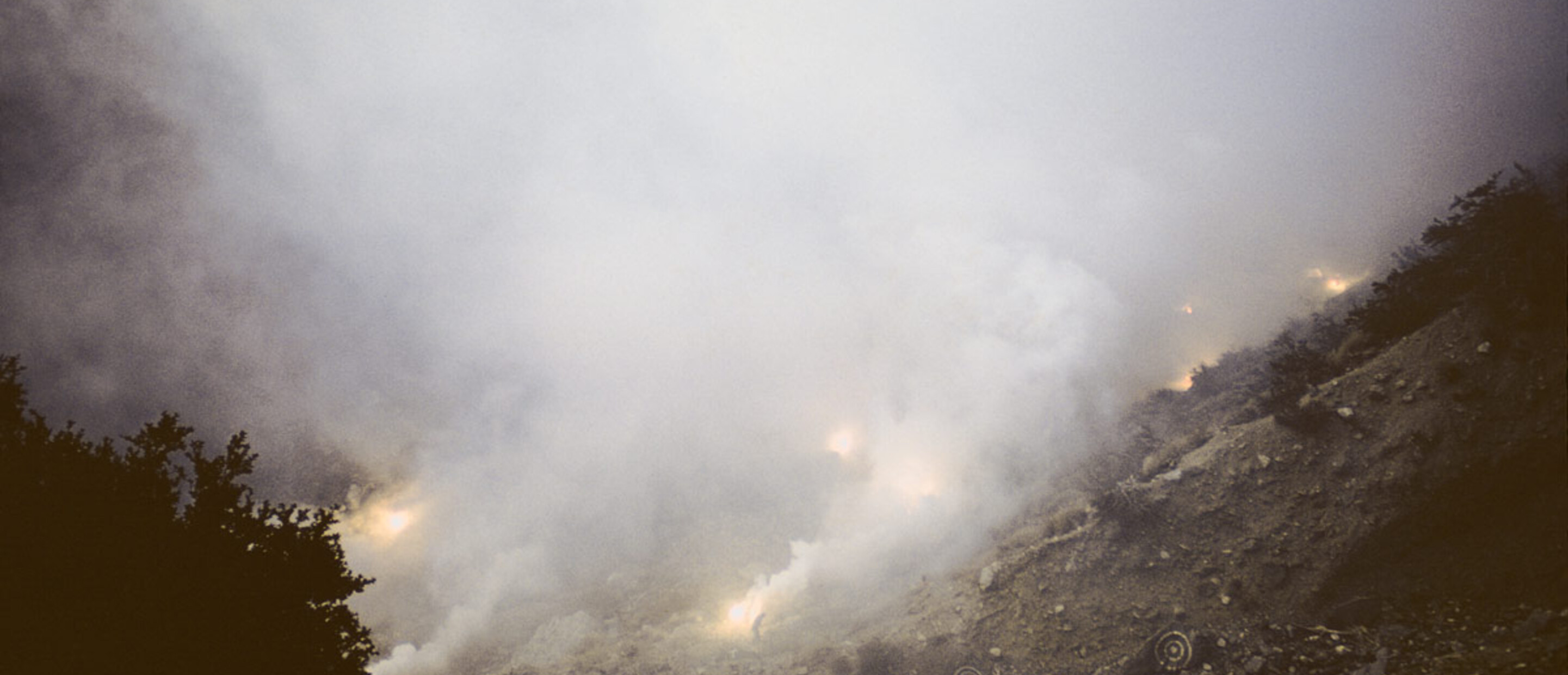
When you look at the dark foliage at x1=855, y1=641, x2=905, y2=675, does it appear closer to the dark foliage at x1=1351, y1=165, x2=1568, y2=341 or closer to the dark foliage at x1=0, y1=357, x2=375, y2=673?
the dark foliage at x1=0, y1=357, x2=375, y2=673

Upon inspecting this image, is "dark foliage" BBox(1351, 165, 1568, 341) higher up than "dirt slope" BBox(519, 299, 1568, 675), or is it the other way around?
"dark foliage" BBox(1351, 165, 1568, 341)

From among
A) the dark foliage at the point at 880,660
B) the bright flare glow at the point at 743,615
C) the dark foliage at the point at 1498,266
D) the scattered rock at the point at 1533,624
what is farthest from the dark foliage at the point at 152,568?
the dark foliage at the point at 1498,266

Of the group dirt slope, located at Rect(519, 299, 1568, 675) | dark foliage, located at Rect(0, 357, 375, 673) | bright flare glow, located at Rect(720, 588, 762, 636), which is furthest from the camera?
bright flare glow, located at Rect(720, 588, 762, 636)

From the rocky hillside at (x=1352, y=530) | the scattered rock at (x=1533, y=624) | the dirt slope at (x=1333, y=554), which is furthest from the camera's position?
the rocky hillside at (x=1352, y=530)

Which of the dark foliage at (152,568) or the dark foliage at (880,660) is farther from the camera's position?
the dark foliage at (880,660)

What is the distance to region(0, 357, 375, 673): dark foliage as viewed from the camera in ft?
21.6

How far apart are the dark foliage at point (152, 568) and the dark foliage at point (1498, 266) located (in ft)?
84.7

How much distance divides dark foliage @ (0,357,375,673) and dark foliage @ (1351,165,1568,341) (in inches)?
1016

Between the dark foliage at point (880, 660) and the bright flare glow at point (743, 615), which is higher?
the bright flare glow at point (743, 615)

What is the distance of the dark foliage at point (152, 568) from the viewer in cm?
659

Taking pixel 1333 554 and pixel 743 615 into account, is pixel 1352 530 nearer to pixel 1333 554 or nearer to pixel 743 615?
pixel 1333 554

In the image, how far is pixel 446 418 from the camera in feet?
145

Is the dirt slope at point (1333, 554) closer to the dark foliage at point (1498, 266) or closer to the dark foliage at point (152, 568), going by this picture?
the dark foliage at point (1498, 266)

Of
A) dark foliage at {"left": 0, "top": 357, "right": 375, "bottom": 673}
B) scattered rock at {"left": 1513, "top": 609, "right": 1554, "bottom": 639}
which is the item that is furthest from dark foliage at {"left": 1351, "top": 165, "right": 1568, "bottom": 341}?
dark foliage at {"left": 0, "top": 357, "right": 375, "bottom": 673}
